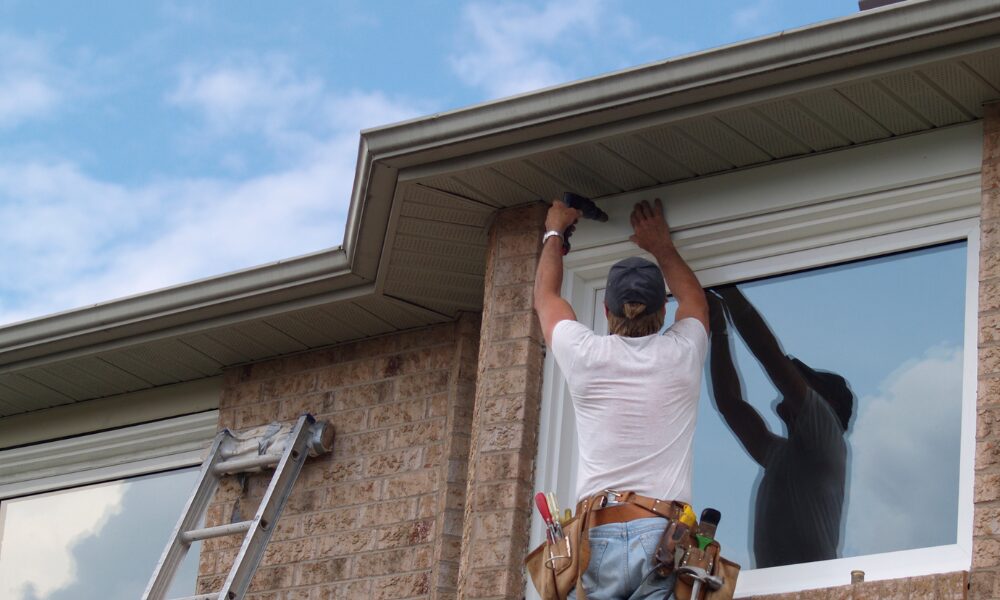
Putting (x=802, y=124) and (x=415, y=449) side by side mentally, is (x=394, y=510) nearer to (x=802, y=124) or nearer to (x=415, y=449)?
(x=415, y=449)

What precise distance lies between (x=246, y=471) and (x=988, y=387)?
13.6 ft

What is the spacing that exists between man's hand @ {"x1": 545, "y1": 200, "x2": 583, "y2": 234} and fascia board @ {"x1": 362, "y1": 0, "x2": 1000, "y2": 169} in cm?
35

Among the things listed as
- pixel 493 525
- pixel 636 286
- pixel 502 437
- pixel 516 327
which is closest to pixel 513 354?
pixel 516 327

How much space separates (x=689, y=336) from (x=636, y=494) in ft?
2.35

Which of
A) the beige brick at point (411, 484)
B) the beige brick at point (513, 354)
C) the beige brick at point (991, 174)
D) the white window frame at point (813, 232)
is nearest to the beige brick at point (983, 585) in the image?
the white window frame at point (813, 232)

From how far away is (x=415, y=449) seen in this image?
8.39 meters

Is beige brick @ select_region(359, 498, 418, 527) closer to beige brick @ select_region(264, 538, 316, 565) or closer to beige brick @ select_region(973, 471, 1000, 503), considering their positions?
beige brick @ select_region(264, 538, 316, 565)

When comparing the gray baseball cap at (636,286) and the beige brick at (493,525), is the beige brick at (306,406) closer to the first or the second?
the beige brick at (493,525)

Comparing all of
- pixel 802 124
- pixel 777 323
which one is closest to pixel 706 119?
pixel 802 124

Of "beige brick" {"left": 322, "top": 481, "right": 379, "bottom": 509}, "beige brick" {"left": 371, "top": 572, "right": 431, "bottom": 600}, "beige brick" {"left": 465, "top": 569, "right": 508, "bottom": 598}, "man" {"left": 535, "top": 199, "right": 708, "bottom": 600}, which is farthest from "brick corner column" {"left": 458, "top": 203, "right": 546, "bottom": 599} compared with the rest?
"beige brick" {"left": 322, "top": 481, "right": 379, "bottom": 509}

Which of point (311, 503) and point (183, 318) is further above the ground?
point (183, 318)

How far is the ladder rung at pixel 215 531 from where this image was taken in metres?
8.41

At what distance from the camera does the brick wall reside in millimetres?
8164

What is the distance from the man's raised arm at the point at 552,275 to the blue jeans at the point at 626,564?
99 centimetres
